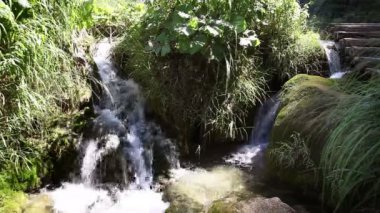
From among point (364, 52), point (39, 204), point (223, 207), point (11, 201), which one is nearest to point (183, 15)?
point (364, 52)

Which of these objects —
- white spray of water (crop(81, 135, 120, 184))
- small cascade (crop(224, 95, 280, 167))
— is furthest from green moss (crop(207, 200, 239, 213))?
white spray of water (crop(81, 135, 120, 184))

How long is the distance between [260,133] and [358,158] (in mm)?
2379

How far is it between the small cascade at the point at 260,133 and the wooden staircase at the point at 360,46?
1048 millimetres

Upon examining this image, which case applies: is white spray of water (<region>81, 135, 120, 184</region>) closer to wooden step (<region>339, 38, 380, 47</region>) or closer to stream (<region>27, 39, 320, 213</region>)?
stream (<region>27, 39, 320, 213</region>)

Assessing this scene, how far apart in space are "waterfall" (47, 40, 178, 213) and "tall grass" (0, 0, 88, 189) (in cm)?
45

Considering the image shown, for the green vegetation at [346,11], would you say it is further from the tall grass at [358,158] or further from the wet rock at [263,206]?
the wet rock at [263,206]

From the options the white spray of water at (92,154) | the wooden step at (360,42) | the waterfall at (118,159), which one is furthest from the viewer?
the wooden step at (360,42)

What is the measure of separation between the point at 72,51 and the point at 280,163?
2.61 m

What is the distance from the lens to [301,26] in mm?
5633

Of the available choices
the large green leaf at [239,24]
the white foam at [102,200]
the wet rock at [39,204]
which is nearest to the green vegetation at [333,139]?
the large green leaf at [239,24]

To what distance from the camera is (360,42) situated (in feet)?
15.9

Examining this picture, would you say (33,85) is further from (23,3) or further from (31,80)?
(23,3)

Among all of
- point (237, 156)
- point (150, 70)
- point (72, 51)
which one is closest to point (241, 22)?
point (150, 70)

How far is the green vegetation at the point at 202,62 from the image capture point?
450 cm
